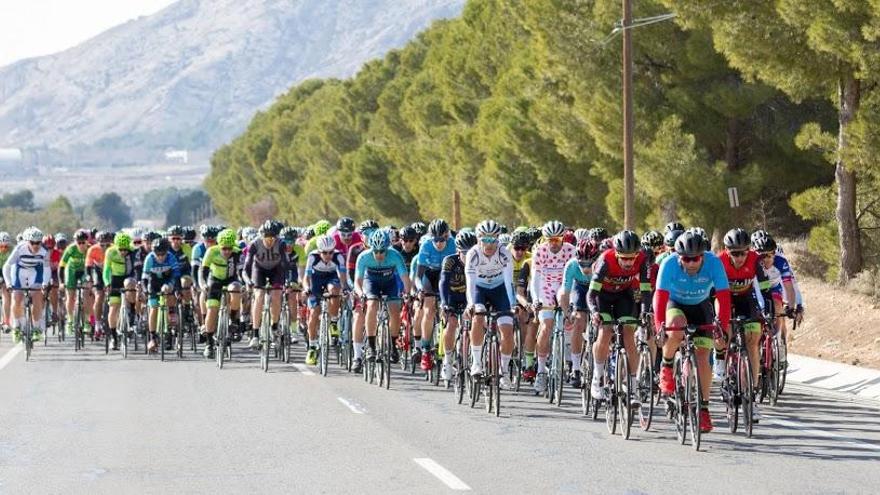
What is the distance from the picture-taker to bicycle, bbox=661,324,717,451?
1336cm

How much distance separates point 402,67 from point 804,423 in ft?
241

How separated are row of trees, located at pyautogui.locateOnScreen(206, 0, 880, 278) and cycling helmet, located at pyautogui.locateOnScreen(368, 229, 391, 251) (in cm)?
841

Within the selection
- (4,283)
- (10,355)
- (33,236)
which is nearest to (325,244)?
(33,236)

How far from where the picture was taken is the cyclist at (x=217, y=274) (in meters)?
23.9

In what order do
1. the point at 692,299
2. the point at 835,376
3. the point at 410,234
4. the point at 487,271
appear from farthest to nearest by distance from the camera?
1. the point at 410,234
2. the point at 835,376
3. the point at 487,271
4. the point at 692,299

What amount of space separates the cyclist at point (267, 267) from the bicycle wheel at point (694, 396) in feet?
32.6

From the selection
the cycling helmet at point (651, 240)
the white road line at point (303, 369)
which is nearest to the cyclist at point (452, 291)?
the cycling helmet at point (651, 240)

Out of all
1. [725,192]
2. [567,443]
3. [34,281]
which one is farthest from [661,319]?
[725,192]

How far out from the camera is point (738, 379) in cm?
1434

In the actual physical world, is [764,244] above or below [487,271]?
above

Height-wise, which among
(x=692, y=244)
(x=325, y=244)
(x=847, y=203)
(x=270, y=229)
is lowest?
(x=692, y=244)

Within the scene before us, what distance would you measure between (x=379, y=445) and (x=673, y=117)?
21.2 metres

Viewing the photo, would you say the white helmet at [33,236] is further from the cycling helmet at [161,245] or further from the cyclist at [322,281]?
the cyclist at [322,281]

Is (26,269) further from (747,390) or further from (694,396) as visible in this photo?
(694,396)
